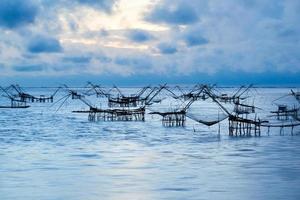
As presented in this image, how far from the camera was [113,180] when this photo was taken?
15.4 metres

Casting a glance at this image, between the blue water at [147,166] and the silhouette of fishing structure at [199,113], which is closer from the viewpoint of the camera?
the blue water at [147,166]

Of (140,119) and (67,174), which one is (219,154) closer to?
(67,174)

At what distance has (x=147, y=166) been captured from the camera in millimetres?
17969

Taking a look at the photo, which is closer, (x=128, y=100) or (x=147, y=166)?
(x=147, y=166)

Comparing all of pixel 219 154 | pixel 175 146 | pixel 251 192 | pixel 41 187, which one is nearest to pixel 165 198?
pixel 251 192

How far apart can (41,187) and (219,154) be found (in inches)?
352

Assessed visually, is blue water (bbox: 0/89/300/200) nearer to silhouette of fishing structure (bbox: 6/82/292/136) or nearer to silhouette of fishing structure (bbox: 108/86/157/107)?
silhouette of fishing structure (bbox: 6/82/292/136)

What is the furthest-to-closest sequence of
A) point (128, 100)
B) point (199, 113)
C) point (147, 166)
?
point (128, 100), point (199, 113), point (147, 166)

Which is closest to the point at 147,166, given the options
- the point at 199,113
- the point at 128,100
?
the point at 199,113

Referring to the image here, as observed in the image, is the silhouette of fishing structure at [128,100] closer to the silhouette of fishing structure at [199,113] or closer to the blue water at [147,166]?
the silhouette of fishing structure at [199,113]

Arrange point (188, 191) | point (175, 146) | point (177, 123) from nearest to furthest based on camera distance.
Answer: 1. point (188, 191)
2. point (175, 146)
3. point (177, 123)

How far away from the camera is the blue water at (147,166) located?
45.5 feet

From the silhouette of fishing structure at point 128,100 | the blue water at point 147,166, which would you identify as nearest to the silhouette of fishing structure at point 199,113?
the silhouette of fishing structure at point 128,100

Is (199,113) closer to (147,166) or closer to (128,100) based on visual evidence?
(128,100)
